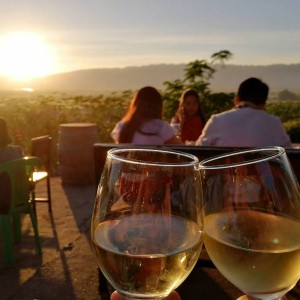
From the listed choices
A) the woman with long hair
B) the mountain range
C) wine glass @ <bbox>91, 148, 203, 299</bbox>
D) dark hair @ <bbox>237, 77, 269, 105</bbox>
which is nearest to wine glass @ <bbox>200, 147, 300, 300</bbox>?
wine glass @ <bbox>91, 148, 203, 299</bbox>

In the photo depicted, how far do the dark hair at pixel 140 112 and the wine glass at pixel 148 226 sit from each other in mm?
3479

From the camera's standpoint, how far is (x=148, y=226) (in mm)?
613

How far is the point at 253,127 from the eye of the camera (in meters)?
3.57

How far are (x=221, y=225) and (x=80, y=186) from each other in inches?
251

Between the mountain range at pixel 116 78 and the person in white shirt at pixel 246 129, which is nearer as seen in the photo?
the person in white shirt at pixel 246 129

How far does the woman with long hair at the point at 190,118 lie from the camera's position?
6.12 m

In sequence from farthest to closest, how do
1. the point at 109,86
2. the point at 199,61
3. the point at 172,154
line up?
1. the point at 109,86
2. the point at 199,61
3. the point at 172,154

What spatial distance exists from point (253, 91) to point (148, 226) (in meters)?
3.55

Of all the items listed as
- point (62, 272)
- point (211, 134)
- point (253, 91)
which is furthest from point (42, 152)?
point (253, 91)

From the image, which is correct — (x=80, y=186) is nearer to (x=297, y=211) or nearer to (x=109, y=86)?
(x=297, y=211)

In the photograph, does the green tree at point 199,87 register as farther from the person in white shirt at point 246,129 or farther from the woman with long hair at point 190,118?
the person in white shirt at point 246,129

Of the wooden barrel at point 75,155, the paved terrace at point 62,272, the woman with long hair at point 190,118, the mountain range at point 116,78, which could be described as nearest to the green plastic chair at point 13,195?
the paved terrace at point 62,272

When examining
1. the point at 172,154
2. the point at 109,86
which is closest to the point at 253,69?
the point at 109,86

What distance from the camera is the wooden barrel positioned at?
6.89m
